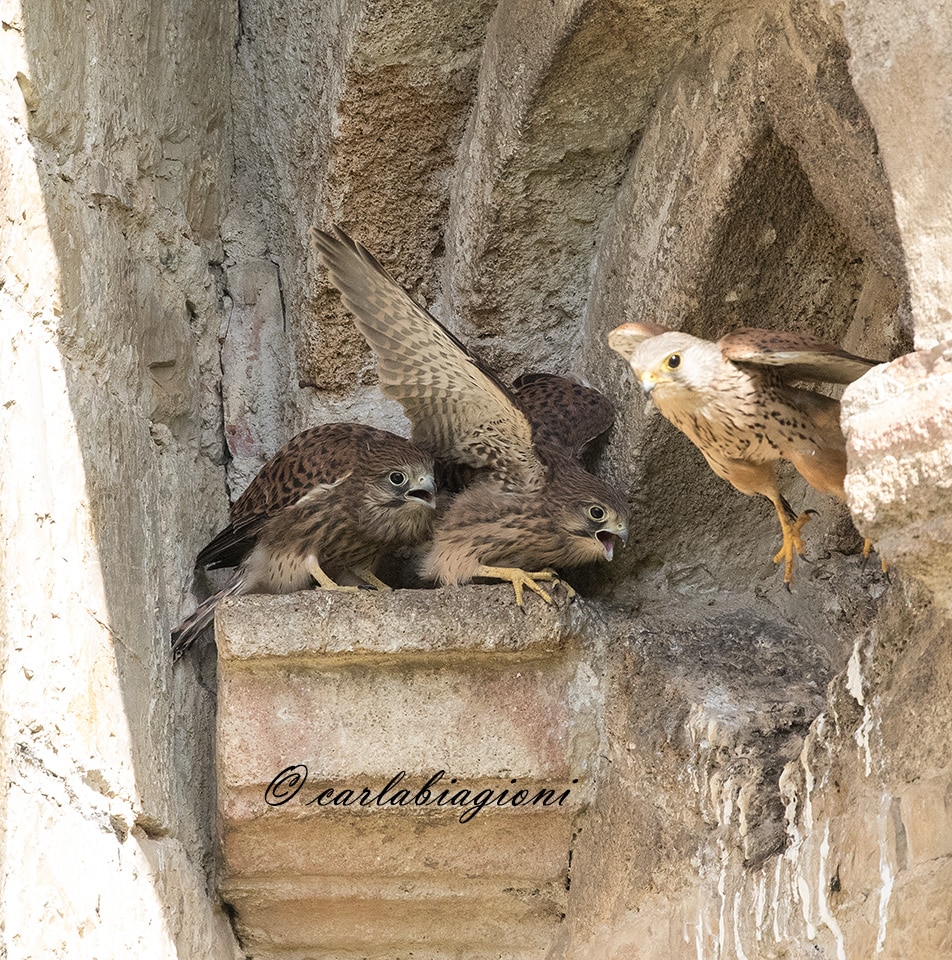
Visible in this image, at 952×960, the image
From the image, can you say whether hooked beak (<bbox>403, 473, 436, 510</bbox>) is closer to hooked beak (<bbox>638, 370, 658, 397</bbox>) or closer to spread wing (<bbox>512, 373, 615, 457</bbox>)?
spread wing (<bbox>512, 373, 615, 457</bbox>)

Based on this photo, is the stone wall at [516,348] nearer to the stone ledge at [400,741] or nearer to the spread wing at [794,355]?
the stone ledge at [400,741]

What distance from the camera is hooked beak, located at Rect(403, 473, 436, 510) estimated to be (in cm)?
236

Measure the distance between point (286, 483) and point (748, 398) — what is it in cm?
91

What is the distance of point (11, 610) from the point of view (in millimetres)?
1849

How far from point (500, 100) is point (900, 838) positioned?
1.35 m

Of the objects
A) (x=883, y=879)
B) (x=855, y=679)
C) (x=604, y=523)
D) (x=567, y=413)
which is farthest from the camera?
(x=567, y=413)

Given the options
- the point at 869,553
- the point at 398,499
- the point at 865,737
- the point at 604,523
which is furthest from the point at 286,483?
the point at 865,737

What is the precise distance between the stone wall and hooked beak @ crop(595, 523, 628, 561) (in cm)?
9

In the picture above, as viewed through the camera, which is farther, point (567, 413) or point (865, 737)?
→ point (567, 413)

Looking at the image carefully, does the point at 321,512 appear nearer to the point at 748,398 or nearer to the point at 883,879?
the point at 748,398

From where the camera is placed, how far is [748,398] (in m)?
1.75

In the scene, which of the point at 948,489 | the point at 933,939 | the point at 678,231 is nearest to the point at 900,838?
the point at 933,939

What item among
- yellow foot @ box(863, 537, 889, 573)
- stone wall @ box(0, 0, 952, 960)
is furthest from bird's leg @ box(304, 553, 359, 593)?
yellow foot @ box(863, 537, 889, 573)

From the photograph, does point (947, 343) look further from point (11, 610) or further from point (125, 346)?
point (125, 346)
